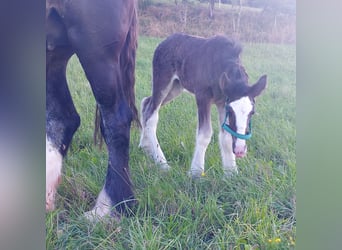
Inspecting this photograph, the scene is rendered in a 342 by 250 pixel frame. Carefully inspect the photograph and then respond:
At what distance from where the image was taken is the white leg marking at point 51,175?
290 cm

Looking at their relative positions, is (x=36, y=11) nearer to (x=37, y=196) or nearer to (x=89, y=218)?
(x=37, y=196)

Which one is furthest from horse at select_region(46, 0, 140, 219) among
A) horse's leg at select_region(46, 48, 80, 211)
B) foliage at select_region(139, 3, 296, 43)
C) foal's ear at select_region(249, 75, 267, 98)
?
foal's ear at select_region(249, 75, 267, 98)

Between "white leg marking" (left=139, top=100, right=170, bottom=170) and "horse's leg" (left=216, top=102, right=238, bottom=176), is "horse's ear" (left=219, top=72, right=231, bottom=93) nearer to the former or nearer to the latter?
"horse's leg" (left=216, top=102, right=238, bottom=176)

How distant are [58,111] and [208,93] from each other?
98cm

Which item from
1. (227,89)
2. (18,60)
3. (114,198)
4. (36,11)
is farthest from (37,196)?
(227,89)

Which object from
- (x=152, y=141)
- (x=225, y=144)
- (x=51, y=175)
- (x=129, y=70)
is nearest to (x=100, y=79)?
(x=129, y=70)

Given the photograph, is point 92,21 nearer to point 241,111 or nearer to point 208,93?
point 208,93

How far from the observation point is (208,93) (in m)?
2.97

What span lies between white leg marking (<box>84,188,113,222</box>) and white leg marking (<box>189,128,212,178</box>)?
0.56 m

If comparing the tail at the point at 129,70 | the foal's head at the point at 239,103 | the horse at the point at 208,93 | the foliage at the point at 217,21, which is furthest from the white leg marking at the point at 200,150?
the foliage at the point at 217,21

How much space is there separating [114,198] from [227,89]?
3.29ft

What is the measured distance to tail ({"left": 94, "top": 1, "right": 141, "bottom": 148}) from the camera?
297 centimetres

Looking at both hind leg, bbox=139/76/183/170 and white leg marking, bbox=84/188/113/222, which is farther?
hind leg, bbox=139/76/183/170

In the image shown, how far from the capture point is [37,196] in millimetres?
→ 2898
